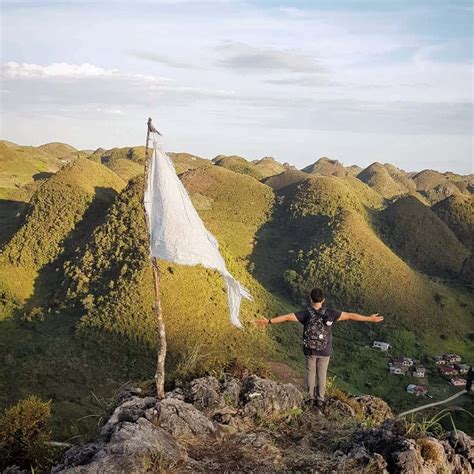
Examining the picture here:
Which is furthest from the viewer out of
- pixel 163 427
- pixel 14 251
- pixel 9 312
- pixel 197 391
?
pixel 14 251

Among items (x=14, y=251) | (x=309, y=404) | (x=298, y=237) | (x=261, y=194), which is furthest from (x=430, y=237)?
(x=309, y=404)

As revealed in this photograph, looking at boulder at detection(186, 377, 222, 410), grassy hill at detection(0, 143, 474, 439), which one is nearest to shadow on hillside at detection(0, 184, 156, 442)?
grassy hill at detection(0, 143, 474, 439)

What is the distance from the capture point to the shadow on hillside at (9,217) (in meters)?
47.5

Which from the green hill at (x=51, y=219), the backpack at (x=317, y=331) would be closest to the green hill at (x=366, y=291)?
the green hill at (x=51, y=219)

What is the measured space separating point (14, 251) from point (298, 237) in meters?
35.2

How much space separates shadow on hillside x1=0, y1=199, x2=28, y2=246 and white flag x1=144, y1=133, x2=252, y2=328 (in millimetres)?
43101

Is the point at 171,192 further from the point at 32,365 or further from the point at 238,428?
the point at 32,365

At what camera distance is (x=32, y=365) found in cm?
2795

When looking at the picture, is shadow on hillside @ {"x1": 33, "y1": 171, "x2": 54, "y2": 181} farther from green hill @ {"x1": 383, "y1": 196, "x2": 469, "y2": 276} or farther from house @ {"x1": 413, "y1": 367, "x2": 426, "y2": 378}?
house @ {"x1": 413, "y1": 367, "x2": 426, "y2": 378}

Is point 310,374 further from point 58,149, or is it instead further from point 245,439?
point 58,149

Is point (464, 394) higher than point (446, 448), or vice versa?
point (446, 448)

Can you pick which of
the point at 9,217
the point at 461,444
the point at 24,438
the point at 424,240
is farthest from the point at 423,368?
the point at 9,217

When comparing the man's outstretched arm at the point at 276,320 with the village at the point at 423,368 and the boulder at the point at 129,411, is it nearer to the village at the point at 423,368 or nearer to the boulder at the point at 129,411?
the boulder at the point at 129,411

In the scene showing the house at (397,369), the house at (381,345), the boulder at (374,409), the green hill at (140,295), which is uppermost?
the boulder at (374,409)
